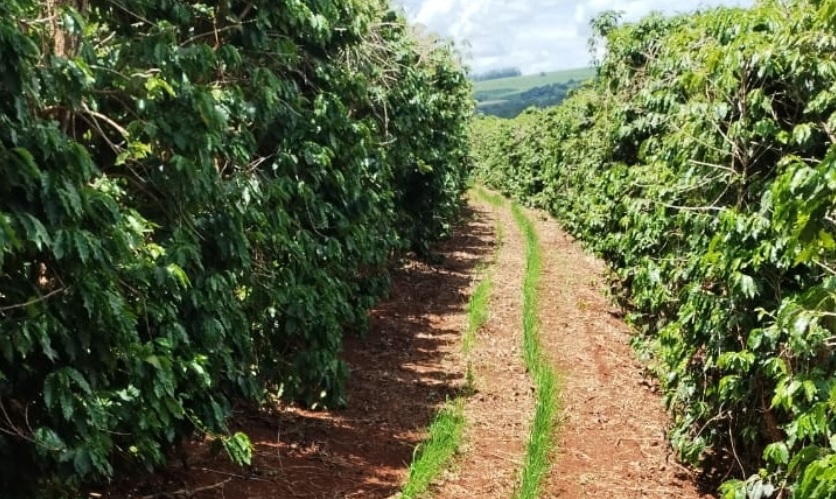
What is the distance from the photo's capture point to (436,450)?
6.15 m

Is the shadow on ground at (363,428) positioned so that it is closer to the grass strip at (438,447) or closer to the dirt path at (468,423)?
the dirt path at (468,423)

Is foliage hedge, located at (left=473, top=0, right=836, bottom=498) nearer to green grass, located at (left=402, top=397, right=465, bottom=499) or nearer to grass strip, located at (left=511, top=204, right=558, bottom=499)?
grass strip, located at (left=511, top=204, right=558, bottom=499)

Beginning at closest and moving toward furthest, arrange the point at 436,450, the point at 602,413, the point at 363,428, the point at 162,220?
the point at 162,220 < the point at 436,450 < the point at 363,428 < the point at 602,413

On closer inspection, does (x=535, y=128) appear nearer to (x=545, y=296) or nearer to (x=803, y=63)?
(x=545, y=296)

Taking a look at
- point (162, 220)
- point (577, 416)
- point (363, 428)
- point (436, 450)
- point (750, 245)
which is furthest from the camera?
point (577, 416)

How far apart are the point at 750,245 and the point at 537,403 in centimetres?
324

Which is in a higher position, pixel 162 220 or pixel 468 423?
pixel 162 220

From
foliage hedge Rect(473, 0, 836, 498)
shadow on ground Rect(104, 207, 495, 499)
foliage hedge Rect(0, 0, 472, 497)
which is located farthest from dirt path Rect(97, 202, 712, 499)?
foliage hedge Rect(473, 0, 836, 498)

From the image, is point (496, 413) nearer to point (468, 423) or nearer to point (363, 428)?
point (468, 423)

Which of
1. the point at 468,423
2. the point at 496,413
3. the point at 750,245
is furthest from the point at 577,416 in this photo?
the point at 750,245

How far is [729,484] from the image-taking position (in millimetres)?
4434

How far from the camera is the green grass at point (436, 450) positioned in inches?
218

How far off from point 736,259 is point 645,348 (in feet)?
13.8

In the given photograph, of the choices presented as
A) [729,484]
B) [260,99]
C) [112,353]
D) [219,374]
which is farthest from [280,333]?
[729,484]
